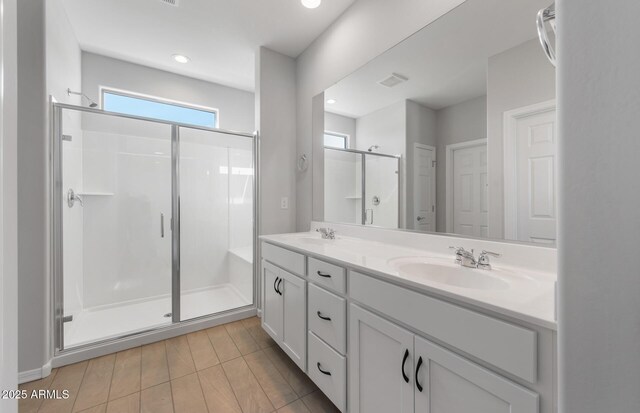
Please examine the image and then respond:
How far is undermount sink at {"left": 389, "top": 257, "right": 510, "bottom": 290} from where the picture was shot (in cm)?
107

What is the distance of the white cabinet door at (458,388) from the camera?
68 cm

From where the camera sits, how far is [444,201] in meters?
1.45

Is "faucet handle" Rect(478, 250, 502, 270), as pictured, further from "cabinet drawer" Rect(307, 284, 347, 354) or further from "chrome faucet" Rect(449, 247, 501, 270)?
"cabinet drawer" Rect(307, 284, 347, 354)

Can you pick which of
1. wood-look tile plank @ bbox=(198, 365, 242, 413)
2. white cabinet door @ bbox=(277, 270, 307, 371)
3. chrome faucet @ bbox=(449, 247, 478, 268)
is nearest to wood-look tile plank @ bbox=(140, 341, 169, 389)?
wood-look tile plank @ bbox=(198, 365, 242, 413)

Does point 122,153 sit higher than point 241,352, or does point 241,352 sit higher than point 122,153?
point 122,153

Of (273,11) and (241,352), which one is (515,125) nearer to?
(273,11)

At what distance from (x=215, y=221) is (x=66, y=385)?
1.68 meters

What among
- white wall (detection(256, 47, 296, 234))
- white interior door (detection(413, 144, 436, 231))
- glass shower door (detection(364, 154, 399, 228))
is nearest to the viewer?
white interior door (detection(413, 144, 436, 231))

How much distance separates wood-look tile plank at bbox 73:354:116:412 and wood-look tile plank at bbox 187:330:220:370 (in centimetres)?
50

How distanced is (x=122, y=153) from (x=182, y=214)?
0.78 m

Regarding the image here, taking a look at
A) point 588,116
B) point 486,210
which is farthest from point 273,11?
point 588,116

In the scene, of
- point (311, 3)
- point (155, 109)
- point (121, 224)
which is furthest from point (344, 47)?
point (121, 224)

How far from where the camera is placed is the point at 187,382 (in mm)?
1600

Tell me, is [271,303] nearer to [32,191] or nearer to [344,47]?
[32,191]
